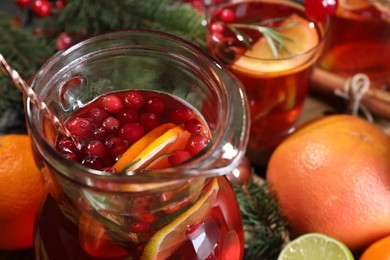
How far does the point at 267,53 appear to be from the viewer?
990 millimetres

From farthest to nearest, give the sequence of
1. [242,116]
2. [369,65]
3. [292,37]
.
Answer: [369,65], [292,37], [242,116]

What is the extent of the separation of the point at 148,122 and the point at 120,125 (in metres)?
0.03

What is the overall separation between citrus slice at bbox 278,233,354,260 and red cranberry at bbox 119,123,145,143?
29cm

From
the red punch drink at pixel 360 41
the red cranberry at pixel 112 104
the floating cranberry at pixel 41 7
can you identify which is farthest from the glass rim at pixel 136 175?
the red punch drink at pixel 360 41

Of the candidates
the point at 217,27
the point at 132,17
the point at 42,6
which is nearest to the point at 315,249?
the point at 217,27

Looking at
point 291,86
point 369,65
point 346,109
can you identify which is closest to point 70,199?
point 291,86

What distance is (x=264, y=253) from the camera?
871 millimetres

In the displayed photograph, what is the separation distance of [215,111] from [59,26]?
578 millimetres

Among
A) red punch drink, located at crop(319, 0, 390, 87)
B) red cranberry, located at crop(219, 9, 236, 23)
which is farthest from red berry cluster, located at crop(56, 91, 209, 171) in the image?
red punch drink, located at crop(319, 0, 390, 87)

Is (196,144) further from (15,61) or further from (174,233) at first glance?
(15,61)

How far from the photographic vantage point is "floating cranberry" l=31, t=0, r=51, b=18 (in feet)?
A: 3.70

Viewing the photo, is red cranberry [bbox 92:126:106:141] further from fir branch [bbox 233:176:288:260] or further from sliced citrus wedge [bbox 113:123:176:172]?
fir branch [bbox 233:176:288:260]

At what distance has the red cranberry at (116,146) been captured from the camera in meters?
0.64

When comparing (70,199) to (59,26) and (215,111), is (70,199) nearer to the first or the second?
(215,111)
